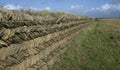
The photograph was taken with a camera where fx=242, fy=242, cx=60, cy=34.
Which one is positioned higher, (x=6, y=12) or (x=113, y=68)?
(x=6, y=12)

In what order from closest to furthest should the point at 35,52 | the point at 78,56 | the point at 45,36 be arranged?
the point at 35,52, the point at 45,36, the point at 78,56

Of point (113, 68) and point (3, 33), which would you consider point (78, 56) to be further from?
point (3, 33)

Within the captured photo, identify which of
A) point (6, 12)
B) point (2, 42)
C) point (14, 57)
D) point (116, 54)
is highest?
point (6, 12)

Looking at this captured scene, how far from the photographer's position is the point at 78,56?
36.1ft

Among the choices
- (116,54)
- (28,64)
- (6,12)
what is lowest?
(116,54)

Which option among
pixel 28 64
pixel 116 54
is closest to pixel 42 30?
pixel 28 64

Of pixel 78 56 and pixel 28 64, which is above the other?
pixel 28 64

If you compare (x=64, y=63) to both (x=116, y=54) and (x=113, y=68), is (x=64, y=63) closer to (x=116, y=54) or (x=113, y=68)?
(x=113, y=68)

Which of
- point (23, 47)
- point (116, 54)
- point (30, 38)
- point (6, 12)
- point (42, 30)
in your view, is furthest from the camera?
point (116, 54)

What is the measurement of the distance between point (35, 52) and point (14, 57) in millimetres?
1428

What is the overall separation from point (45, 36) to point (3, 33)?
3347 millimetres

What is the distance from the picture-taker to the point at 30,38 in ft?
17.7

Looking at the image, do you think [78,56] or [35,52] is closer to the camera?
[35,52]

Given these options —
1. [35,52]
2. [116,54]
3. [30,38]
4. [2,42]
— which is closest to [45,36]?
[35,52]
